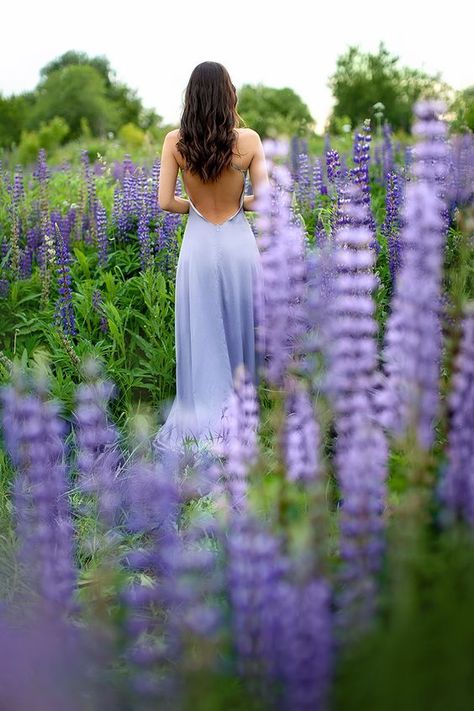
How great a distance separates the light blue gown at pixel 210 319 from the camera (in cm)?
492

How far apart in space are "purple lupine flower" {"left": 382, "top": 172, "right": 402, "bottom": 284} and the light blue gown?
89 cm

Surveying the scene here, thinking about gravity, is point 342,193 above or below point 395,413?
above

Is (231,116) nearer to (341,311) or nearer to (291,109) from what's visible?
(341,311)

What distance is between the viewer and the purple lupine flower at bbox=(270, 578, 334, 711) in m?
1.63

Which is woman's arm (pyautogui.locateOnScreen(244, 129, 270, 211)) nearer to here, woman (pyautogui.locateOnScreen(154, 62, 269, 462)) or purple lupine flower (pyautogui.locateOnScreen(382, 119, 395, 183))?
woman (pyautogui.locateOnScreen(154, 62, 269, 462))

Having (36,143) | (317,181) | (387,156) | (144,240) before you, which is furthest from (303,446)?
(36,143)

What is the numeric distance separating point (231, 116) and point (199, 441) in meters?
1.80

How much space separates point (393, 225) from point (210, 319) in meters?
1.43

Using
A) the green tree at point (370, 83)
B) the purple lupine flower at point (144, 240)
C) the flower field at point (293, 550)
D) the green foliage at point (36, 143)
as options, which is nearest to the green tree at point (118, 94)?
the green tree at point (370, 83)

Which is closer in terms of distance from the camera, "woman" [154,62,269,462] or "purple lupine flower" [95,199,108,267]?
"woman" [154,62,269,462]

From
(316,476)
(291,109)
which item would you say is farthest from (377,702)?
(291,109)

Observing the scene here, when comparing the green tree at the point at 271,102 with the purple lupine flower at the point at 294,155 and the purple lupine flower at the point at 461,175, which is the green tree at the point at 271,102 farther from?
the purple lupine flower at the point at 461,175

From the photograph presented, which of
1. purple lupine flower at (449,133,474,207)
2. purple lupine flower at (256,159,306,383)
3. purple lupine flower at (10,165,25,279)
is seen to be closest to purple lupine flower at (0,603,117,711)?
purple lupine flower at (256,159,306,383)

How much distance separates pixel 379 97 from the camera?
3531cm
